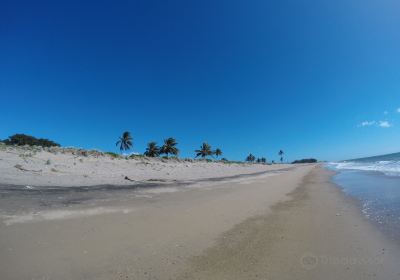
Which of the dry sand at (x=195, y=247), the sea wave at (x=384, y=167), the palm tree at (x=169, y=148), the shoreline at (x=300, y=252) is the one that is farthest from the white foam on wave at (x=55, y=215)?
the palm tree at (x=169, y=148)

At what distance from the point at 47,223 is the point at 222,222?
15.6 feet

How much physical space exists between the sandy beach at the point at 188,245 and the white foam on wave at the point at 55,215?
2 cm

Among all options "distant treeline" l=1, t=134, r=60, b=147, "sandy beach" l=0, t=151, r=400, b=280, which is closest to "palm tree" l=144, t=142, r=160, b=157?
"distant treeline" l=1, t=134, r=60, b=147

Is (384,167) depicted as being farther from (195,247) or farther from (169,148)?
(169,148)

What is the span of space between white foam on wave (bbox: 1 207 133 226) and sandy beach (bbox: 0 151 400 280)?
0.08 ft

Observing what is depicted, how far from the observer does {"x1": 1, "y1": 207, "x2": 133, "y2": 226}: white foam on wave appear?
6543 millimetres

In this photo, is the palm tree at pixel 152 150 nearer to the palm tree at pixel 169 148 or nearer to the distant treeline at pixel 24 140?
the palm tree at pixel 169 148

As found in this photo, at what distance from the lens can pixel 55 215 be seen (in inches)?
285

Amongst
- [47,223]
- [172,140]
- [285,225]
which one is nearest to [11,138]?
[172,140]

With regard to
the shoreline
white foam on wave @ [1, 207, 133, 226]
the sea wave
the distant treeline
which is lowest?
the shoreline

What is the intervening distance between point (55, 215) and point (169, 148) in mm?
69715

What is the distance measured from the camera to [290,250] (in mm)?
5254

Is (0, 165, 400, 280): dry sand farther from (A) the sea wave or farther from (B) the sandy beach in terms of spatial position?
(A) the sea wave

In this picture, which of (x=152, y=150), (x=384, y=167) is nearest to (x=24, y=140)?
(x=152, y=150)
